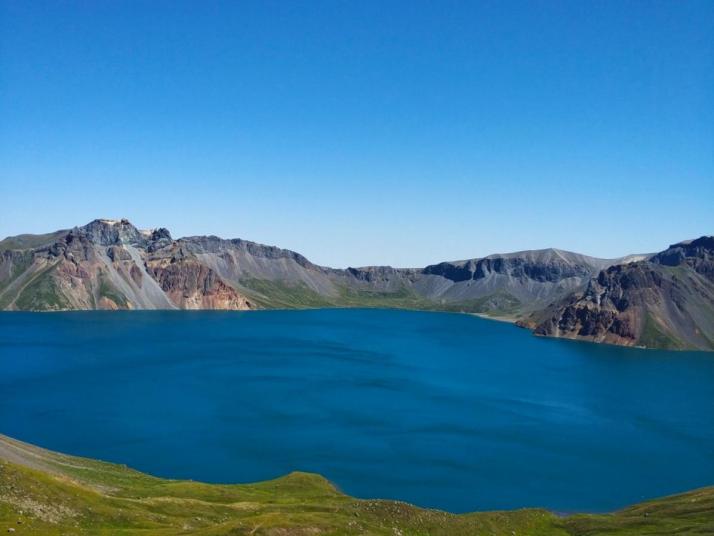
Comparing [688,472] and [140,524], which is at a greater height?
[140,524]

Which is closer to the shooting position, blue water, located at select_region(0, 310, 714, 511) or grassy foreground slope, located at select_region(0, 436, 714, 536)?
grassy foreground slope, located at select_region(0, 436, 714, 536)

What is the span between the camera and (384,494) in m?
96.1

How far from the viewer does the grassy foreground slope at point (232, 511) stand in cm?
5725

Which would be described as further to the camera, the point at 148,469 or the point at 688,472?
the point at 688,472

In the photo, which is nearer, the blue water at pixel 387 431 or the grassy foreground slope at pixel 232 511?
the grassy foreground slope at pixel 232 511

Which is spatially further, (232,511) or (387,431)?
(387,431)

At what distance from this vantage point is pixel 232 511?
72.7m

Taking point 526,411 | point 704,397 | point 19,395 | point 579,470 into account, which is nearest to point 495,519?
point 579,470

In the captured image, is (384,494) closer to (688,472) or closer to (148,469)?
(148,469)

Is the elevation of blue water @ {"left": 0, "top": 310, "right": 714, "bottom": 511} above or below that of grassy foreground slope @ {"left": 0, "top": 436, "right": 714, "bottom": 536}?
below

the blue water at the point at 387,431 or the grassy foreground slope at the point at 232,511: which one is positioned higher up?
the grassy foreground slope at the point at 232,511

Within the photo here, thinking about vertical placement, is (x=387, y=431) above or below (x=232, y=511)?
below

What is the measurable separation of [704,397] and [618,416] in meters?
45.0

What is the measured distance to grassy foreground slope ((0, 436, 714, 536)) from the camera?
5725 centimetres
